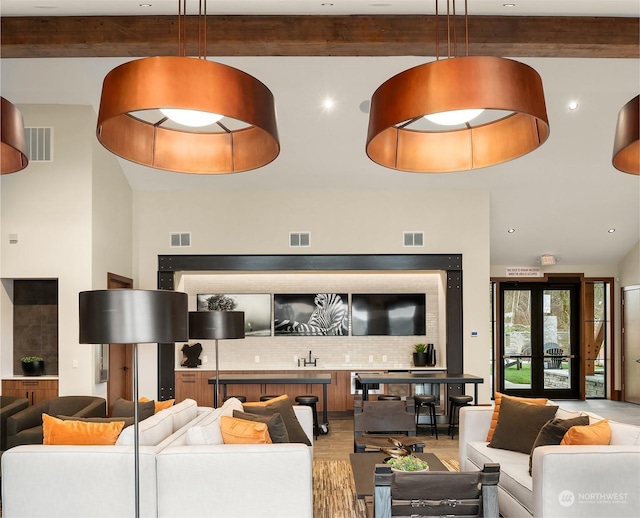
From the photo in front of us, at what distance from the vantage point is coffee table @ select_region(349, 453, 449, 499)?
3.88 meters

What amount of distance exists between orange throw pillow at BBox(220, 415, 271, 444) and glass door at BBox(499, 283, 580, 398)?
8120mm

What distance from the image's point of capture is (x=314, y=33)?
485 centimetres

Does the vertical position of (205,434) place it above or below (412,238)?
below

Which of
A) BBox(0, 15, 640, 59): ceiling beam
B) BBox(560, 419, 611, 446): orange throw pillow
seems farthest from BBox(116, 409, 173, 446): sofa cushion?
BBox(0, 15, 640, 59): ceiling beam

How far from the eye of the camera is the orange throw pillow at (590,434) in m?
3.97

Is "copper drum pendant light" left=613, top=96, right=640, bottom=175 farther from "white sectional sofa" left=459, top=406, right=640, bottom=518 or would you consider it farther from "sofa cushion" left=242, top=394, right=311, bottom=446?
"sofa cushion" left=242, top=394, right=311, bottom=446

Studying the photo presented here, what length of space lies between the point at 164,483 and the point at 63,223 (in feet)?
15.0

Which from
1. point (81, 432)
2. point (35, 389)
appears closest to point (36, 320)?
point (35, 389)

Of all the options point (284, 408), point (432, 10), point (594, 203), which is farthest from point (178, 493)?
point (594, 203)

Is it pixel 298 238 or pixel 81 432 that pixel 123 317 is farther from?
pixel 298 238

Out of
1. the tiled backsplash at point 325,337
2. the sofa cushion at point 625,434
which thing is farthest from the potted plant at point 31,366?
the sofa cushion at point 625,434

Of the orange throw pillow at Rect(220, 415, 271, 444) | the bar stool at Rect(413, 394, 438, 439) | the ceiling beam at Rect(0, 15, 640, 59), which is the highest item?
the ceiling beam at Rect(0, 15, 640, 59)

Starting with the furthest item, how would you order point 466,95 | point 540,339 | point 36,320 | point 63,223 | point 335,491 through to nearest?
1. point 540,339
2. point 36,320
3. point 63,223
4. point 335,491
5. point 466,95

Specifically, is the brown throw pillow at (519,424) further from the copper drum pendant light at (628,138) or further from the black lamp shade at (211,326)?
the copper drum pendant light at (628,138)
